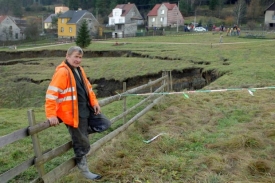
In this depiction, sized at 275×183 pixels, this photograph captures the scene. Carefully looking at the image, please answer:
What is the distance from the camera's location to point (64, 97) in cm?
415

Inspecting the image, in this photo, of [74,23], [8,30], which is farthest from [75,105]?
[8,30]

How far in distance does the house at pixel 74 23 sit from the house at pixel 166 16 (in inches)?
642

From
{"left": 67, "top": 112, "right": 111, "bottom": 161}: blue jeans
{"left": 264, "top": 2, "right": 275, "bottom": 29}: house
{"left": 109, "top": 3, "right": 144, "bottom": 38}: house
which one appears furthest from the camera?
{"left": 109, "top": 3, "right": 144, "bottom": 38}: house

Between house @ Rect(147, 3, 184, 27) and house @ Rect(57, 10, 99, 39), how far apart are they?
16300 mm

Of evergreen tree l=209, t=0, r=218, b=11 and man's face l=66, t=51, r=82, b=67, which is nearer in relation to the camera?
man's face l=66, t=51, r=82, b=67

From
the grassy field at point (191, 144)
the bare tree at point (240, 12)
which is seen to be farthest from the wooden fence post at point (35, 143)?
the bare tree at point (240, 12)

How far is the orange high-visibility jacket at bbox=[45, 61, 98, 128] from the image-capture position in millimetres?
4039

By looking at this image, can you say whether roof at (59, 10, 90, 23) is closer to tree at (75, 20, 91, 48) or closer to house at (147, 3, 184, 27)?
house at (147, 3, 184, 27)

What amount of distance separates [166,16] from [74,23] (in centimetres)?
2271

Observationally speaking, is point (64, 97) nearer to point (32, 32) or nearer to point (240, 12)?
point (32, 32)

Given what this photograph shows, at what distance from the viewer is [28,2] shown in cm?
11881

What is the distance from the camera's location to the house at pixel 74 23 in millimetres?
60750

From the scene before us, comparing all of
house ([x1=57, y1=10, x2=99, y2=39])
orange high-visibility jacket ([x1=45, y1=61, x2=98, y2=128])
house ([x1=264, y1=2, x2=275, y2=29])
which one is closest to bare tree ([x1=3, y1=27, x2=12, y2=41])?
house ([x1=57, y1=10, x2=99, y2=39])

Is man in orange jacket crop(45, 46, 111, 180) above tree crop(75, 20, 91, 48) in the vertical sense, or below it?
below
